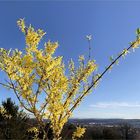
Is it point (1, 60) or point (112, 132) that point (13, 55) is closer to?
point (1, 60)

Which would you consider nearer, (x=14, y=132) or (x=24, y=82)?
(x=24, y=82)

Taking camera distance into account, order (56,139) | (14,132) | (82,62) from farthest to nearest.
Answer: (14,132) → (82,62) → (56,139)

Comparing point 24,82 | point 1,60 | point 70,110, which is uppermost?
point 1,60

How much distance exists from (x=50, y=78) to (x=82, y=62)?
2.18 feet

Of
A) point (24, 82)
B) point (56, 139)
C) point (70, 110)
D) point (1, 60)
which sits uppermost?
point (1, 60)

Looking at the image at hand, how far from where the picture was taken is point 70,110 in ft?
16.9

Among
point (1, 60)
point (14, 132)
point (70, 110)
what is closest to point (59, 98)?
point (70, 110)

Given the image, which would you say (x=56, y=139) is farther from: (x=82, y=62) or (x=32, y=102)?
(x=82, y=62)

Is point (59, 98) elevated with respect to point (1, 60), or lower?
lower

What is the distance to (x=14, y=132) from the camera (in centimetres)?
2134

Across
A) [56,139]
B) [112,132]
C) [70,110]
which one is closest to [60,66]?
[70,110]

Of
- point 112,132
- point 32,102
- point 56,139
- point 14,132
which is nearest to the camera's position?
point 32,102

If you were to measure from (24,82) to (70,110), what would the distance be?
0.79 meters

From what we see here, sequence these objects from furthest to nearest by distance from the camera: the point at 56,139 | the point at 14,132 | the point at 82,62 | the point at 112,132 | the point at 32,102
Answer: the point at 112,132, the point at 14,132, the point at 82,62, the point at 56,139, the point at 32,102
